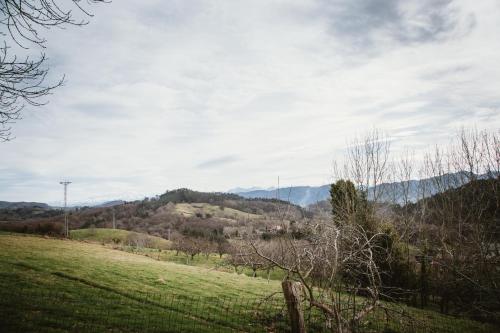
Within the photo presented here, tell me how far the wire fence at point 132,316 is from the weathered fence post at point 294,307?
0.99m

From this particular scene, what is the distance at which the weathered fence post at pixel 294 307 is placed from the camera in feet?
20.4

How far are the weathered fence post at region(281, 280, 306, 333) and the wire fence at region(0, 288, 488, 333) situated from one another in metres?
0.99

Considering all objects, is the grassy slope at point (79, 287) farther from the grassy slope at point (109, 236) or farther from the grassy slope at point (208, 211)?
the grassy slope at point (208, 211)

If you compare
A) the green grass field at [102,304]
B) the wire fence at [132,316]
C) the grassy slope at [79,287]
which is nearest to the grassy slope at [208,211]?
the grassy slope at [79,287]

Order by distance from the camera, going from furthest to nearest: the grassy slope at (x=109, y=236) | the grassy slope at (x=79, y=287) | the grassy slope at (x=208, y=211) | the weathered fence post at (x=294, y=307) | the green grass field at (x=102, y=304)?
the grassy slope at (x=208, y=211), the grassy slope at (x=109, y=236), the grassy slope at (x=79, y=287), the green grass field at (x=102, y=304), the weathered fence post at (x=294, y=307)

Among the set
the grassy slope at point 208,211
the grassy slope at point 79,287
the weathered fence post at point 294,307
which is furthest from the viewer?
the grassy slope at point 208,211

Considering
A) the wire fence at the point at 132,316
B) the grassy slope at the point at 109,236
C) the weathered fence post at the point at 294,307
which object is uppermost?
the weathered fence post at the point at 294,307

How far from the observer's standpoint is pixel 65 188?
63844mm

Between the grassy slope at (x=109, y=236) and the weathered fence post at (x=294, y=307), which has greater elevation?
the weathered fence post at (x=294, y=307)

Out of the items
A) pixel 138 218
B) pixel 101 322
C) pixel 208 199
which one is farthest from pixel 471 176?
pixel 208 199

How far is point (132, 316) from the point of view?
9469mm

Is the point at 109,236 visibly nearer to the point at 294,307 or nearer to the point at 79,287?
the point at 79,287

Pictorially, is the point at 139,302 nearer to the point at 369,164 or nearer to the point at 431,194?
the point at 369,164

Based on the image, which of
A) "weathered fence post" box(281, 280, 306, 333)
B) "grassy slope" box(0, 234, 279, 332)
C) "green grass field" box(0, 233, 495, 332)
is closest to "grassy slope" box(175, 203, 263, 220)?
"grassy slope" box(0, 234, 279, 332)
